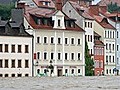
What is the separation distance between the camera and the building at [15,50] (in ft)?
382

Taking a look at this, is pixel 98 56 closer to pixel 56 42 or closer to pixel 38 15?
pixel 56 42

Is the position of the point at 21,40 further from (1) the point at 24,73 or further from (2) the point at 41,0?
(2) the point at 41,0

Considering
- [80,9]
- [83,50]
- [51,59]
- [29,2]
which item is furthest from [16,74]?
[29,2]

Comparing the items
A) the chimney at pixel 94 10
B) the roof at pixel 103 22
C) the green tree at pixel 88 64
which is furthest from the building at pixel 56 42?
the chimney at pixel 94 10

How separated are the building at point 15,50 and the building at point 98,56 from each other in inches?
852

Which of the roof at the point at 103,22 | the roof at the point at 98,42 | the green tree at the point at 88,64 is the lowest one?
the green tree at the point at 88,64

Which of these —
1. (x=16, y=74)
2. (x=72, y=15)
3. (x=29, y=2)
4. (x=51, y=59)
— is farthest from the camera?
(x=29, y=2)

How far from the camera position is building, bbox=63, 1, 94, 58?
13288 centimetres

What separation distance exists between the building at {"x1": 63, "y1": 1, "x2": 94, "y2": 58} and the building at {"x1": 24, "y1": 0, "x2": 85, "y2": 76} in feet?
7.56

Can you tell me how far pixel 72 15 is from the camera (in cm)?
13375

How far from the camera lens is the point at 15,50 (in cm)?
11819

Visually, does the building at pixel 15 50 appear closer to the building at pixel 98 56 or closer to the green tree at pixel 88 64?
the green tree at pixel 88 64

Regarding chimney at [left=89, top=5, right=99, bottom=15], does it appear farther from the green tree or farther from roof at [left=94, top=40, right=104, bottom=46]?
the green tree

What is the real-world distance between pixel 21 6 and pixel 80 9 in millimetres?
15467
